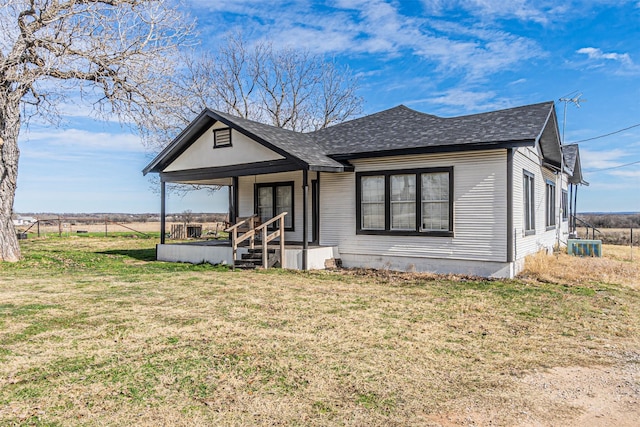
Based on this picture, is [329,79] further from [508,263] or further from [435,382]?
[435,382]

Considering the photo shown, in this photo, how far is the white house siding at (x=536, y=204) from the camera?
11242mm

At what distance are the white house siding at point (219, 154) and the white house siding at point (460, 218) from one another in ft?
9.18

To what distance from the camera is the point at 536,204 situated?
1398 centimetres

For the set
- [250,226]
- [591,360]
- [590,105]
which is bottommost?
[591,360]

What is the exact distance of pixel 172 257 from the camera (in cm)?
1538

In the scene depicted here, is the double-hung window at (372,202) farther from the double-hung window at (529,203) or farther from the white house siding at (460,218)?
the double-hung window at (529,203)

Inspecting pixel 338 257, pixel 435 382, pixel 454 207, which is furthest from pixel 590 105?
pixel 435 382

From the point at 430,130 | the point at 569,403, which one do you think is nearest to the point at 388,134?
the point at 430,130

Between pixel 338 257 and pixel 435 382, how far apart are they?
29.7ft

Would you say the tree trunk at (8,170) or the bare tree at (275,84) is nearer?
the tree trunk at (8,170)

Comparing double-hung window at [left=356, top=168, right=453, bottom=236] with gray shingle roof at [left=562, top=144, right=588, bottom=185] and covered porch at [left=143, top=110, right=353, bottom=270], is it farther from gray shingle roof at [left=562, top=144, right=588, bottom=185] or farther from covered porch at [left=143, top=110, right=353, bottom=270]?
gray shingle roof at [left=562, top=144, right=588, bottom=185]

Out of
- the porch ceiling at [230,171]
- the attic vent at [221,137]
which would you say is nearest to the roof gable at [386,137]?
the porch ceiling at [230,171]

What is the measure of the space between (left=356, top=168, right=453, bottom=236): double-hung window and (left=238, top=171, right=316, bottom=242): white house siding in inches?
79.2

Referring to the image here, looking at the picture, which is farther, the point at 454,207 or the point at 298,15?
the point at 298,15
